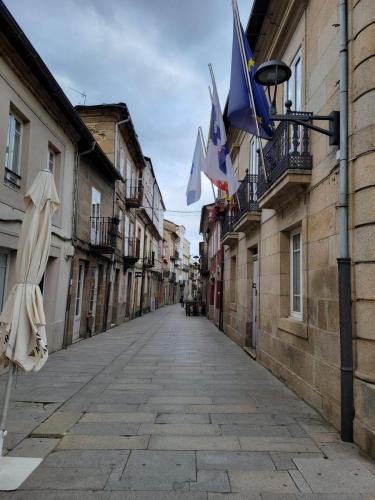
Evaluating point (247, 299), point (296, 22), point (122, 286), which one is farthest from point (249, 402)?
point (122, 286)

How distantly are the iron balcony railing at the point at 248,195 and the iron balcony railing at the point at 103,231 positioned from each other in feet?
15.8

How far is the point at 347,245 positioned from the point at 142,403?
11.1ft

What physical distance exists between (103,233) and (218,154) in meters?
6.79

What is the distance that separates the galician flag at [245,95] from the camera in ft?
20.6

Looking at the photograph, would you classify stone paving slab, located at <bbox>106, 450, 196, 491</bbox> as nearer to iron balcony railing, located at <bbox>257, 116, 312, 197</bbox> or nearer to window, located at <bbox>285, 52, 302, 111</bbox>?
iron balcony railing, located at <bbox>257, 116, 312, 197</bbox>

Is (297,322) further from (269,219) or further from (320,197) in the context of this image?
(269,219)

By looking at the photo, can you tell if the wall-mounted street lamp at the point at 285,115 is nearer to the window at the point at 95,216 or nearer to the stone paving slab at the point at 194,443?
the stone paving slab at the point at 194,443

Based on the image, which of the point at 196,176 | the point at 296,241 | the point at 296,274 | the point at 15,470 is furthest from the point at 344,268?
the point at 196,176

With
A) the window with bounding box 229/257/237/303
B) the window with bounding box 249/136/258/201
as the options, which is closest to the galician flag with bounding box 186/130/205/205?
the window with bounding box 249/136/258/201

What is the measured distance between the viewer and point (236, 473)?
3.37m

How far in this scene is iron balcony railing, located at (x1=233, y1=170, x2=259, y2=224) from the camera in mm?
9387

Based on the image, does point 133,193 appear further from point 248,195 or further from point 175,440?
point 175,440

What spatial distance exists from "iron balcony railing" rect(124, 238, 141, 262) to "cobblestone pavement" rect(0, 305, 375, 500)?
11.5m

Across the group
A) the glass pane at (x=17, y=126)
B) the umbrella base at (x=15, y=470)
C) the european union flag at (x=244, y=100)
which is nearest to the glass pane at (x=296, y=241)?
the european union flag at (x=244, y=100)
